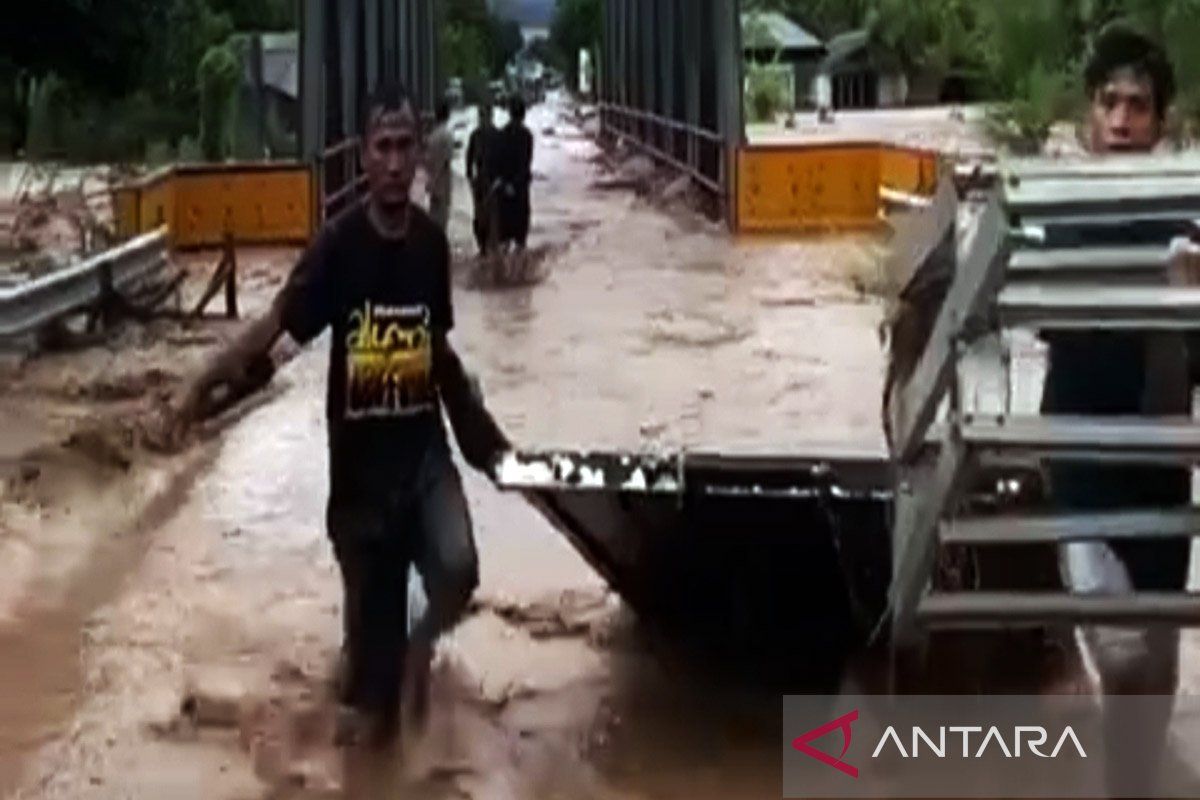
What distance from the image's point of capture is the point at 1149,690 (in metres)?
4.36

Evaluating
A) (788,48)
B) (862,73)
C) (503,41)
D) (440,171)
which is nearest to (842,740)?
(440,171)

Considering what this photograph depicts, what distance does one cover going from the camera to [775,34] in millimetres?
78188

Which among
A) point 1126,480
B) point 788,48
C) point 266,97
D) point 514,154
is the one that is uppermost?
point 788,48

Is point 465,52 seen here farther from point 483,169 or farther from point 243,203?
point 483,169

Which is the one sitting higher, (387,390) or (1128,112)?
(1128,112)

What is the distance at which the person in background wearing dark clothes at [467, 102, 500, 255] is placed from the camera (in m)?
21.6

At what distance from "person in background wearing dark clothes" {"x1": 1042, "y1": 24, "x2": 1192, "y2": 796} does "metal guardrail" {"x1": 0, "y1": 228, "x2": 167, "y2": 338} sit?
921cm

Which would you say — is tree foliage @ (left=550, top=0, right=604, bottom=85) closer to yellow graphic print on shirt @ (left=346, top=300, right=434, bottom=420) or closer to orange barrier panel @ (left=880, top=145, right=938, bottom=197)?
orange barrier panel @ (left=880, top=145, right=938, bottom=197)

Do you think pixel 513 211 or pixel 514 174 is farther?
pixel 513 211

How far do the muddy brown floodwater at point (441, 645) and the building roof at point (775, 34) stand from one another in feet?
190

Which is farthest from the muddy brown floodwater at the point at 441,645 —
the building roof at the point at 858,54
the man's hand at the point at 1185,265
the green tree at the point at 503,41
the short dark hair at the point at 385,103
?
the green tree at the point at 503,41

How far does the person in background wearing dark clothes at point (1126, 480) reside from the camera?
4.27m

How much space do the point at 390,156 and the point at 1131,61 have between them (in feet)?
6.86

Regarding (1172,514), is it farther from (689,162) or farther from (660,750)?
(689,162)
